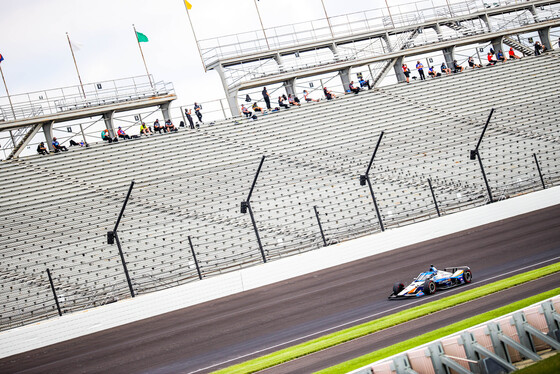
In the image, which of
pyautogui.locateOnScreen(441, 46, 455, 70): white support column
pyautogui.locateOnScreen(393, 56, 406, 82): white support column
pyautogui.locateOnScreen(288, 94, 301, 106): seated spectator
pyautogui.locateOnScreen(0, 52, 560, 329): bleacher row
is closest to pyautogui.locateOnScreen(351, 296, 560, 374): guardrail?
pyautogui.locateOnScreen(0, 52, 560, 329): bleacher row

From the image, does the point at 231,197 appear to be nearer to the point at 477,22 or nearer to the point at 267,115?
the point at 267,115

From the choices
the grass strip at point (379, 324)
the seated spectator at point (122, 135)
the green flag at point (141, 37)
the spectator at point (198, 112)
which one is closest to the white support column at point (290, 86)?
the spectator at point (198, 112)

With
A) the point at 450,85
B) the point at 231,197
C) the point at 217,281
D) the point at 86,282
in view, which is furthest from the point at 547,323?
the point at 450,85

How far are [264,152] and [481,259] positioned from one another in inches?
427

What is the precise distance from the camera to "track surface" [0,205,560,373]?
28.4 ft

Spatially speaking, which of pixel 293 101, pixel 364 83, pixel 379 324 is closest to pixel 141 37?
pixel 293 101

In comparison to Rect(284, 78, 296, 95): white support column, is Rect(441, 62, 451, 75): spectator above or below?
below

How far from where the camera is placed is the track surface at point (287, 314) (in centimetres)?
865

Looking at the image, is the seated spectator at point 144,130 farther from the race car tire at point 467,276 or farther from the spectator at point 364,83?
the race car tire at point 467,276

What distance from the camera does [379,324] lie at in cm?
808

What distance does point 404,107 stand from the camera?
24.8m

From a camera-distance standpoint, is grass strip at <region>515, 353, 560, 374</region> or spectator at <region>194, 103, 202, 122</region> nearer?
grass strip at <region>515, 353, 560, 374</region>

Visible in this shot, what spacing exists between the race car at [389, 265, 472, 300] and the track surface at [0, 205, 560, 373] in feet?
0.73

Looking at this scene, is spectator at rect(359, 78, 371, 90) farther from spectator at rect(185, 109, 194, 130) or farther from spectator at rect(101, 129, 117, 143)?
spectator at rect(101, 129, 117, 143)
